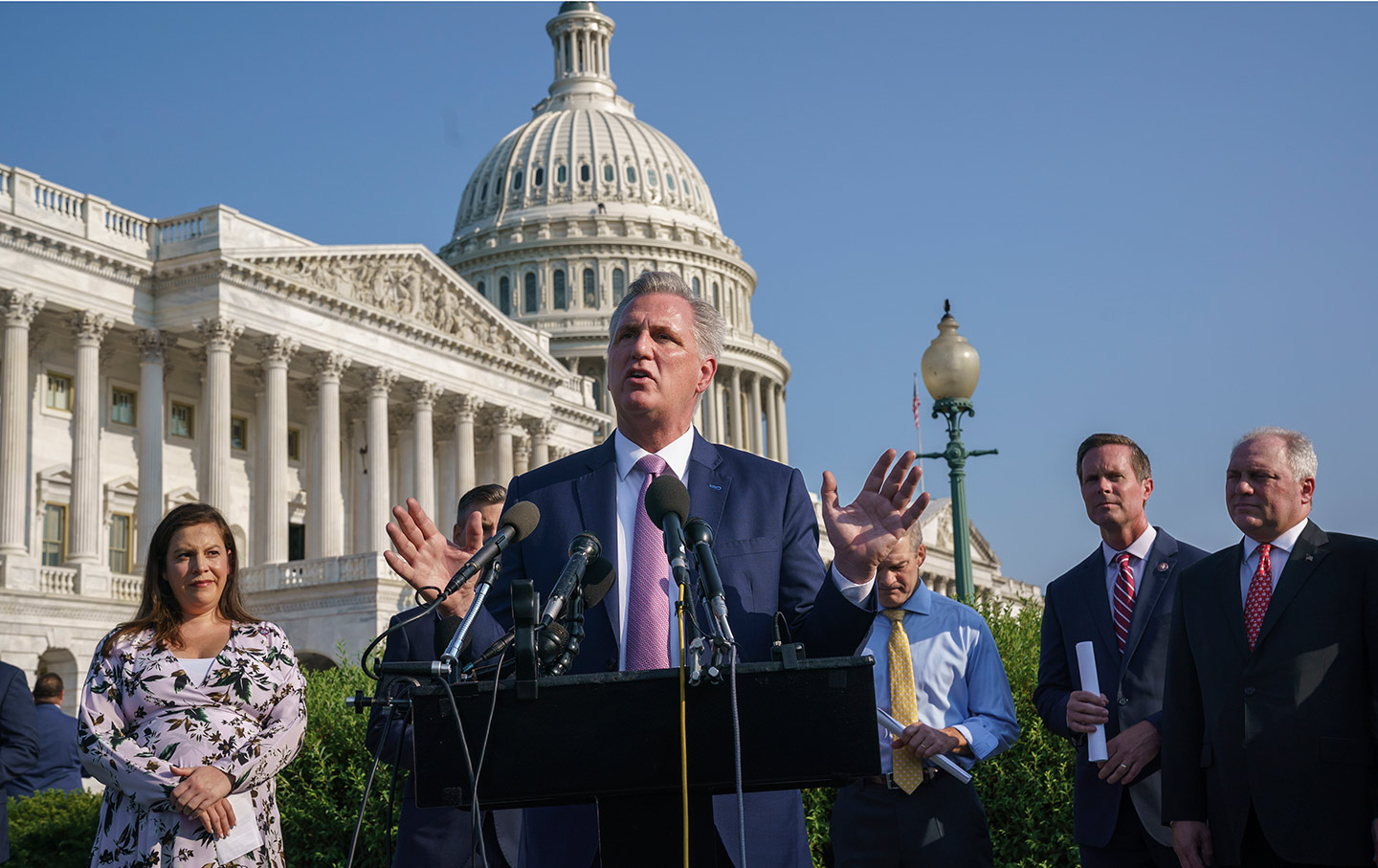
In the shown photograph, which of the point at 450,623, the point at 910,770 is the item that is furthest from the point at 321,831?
the point at 450,623

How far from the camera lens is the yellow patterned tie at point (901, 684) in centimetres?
628

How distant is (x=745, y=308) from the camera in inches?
4254

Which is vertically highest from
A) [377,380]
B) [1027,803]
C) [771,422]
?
[771,422]

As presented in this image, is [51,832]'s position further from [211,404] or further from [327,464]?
[327,464]

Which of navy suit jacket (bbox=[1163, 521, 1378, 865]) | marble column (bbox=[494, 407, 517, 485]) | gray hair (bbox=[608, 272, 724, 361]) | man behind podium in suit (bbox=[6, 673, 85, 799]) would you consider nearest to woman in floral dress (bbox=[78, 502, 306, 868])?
gray hair (bbox=[608, 272, 724, 361])

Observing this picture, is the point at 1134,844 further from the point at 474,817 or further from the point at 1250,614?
the point at 474,817

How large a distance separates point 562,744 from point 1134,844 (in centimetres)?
387

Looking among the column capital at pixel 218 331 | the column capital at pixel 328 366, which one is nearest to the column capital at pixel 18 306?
the column capital at pixel 218 331

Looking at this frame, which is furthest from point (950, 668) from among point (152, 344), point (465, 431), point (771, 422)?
point (771, 422)

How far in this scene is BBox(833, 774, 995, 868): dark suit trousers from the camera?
621cm

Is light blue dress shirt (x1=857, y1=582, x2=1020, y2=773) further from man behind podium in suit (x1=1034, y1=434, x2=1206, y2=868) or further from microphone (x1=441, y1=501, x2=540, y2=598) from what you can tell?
microphone (x1=441, y1=501, x2=540, y2=598)

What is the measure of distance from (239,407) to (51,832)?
38.1m

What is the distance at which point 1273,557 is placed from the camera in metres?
6.01

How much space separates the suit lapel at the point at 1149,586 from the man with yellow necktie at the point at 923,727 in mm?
624
